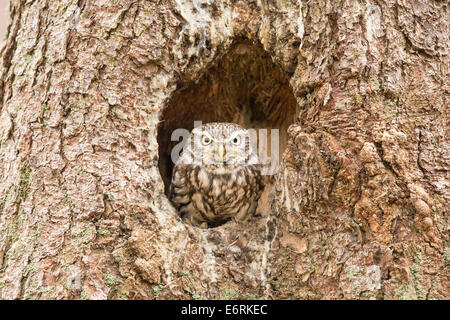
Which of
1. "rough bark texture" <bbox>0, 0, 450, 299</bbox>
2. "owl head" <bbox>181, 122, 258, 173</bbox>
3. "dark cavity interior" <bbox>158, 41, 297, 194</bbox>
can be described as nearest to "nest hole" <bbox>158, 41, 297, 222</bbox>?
"dark cavity interior" <bbox>158, 41, 297, 194</bbox>

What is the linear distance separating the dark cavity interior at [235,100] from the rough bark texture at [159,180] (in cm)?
78

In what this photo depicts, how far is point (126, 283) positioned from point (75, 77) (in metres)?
1.29

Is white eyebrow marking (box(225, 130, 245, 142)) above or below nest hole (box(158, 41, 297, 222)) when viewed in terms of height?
below

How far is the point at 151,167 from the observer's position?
294cm

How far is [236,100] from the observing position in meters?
4.39

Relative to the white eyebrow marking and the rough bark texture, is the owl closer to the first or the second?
the white eyebrow marking

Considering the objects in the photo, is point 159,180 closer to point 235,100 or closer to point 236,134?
point 236,134

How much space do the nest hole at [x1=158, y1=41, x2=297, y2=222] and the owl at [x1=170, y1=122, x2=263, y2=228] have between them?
359mm

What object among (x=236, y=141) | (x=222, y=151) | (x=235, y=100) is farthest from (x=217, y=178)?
(x=235, y=100)

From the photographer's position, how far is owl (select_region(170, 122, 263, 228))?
3807 mm

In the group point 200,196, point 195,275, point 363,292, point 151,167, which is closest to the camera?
point 363,292

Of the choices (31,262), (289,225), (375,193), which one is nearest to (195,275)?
(289,225)

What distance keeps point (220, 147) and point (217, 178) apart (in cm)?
29
